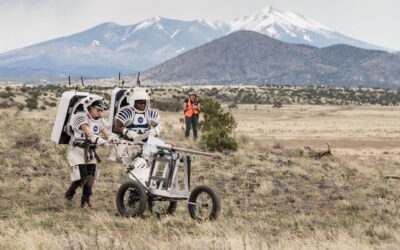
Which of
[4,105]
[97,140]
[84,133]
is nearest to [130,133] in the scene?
[97,140]

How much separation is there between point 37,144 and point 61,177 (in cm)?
397

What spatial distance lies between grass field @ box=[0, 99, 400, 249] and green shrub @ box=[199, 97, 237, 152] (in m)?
0.69

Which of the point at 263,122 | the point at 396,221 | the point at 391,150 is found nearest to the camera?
the point at 396,221

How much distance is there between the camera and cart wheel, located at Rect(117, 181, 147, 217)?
9.63 metres

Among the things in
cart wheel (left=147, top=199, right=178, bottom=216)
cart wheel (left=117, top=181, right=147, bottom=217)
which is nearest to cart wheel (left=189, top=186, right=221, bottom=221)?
→ cart wheel (left=147, top=199, right=178, bottom=216)

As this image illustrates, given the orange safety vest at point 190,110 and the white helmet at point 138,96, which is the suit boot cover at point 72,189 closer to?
the white helmet at point 138,96

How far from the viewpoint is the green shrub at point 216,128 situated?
2059 centimetres

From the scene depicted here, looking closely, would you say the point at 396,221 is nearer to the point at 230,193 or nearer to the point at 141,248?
the point at 230,193

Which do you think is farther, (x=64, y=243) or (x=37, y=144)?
(x=37, y=144)

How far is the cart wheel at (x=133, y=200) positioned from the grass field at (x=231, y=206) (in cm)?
20

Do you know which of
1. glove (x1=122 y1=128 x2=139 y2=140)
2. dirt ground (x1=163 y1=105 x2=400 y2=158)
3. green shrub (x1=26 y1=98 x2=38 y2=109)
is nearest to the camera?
glove (x1=122 y1=128 x2=139 y2=140)

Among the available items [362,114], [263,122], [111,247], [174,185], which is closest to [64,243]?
[111,247]

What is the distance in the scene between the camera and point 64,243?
712 cm

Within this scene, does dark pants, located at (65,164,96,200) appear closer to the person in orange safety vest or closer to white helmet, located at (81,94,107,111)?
white helmet, located at (81,94,107,111)
